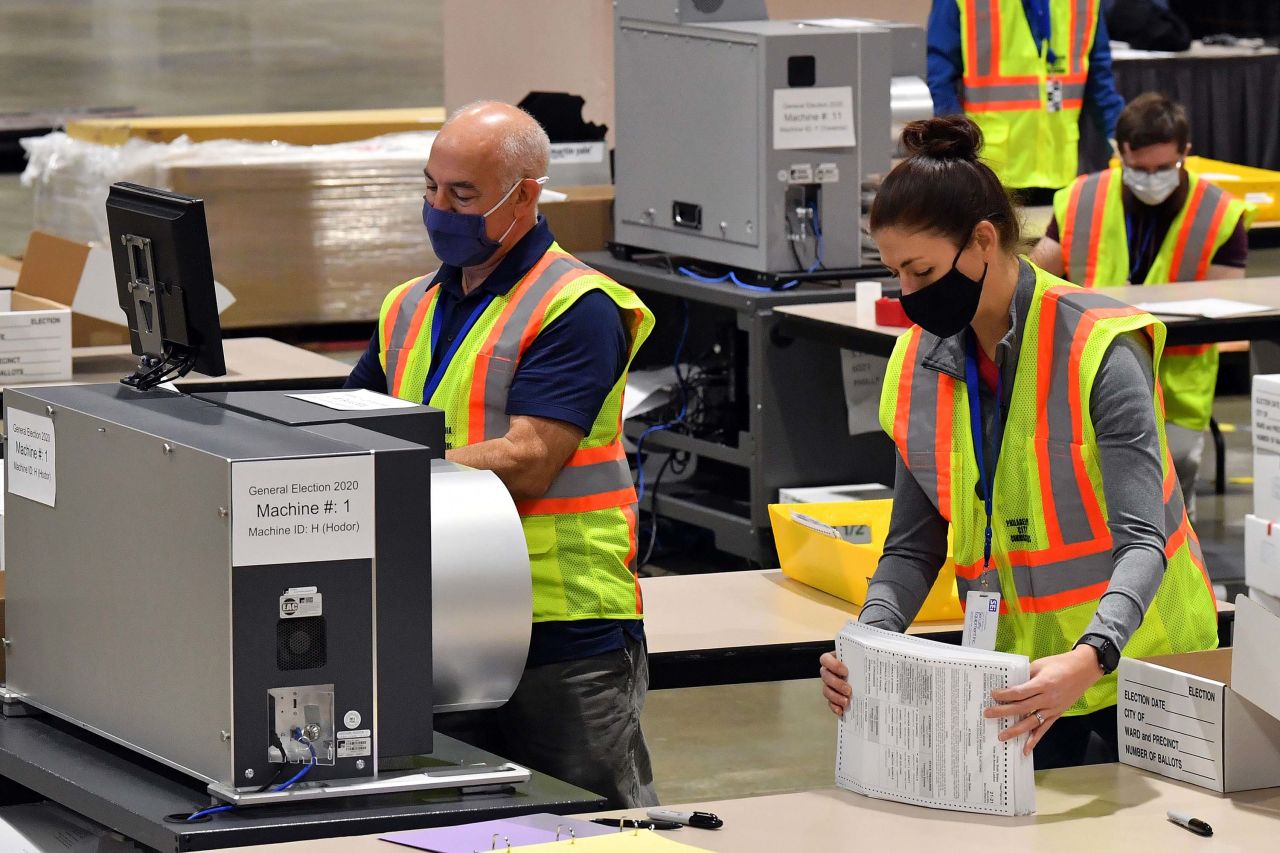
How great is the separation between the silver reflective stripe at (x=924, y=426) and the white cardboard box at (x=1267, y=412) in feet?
2.14

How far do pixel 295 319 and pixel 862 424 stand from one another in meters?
2.64

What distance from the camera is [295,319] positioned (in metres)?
7.57

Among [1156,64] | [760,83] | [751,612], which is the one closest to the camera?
[751,612]

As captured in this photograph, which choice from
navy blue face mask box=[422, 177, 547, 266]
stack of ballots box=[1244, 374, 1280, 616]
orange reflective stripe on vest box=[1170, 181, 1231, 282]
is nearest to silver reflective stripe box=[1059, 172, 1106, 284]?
orange reflective stripe on vest box=[1170, 181, 1231, 282]

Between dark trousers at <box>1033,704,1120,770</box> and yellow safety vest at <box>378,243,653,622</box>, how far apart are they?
66cm

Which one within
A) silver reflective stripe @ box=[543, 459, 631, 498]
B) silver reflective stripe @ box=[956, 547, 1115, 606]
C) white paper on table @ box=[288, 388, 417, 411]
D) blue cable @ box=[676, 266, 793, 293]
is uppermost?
white paper on table @ box=[288, 388, 417, 411]

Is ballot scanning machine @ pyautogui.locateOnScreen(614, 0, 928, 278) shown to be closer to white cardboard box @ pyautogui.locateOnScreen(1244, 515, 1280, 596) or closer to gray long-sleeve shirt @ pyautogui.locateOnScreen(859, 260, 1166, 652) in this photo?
white cardboard box @ pyautogui.locateOnScreen(1244, 515, 1280, 596)

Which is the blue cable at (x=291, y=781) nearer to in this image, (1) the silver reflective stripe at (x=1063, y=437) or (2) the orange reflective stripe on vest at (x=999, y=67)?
(1) the silver reflective stripe at (x=1063, y=437)

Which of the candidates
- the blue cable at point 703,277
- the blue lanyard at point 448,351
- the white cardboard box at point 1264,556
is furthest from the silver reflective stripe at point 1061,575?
the blue cable at point 703,277

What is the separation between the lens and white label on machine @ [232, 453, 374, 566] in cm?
224

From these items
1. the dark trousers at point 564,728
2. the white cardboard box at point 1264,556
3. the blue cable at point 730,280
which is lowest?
the dark trousers at point 564,728

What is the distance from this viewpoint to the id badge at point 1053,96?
776 centimetres

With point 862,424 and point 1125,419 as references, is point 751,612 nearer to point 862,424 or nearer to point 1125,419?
point 1125,419

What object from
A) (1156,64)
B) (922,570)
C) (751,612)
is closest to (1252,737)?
(922,570)
